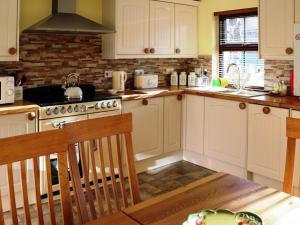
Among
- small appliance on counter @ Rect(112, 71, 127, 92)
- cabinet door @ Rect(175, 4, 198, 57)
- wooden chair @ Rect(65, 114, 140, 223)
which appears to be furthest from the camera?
cabinet door @ Rect(175, 4, 198, 57)

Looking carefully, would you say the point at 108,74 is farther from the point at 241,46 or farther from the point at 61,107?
the point at 241,46

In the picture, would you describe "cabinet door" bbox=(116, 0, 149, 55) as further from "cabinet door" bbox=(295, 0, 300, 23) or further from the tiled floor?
"cabinet door" bbox=(295, 0, 300, 23)

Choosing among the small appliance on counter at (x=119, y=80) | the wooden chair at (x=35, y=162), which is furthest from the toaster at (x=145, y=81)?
the wooden chair at (x=35, y=162)

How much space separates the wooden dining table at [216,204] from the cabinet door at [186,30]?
9.74 ft

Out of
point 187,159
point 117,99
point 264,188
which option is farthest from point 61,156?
point 187,159

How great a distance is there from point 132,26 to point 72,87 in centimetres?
103

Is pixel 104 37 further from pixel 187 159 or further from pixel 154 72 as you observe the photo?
pixel 187 159

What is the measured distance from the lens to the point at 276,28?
131 inches

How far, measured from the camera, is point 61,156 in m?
1.40

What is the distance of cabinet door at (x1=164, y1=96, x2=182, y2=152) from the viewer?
391 cm

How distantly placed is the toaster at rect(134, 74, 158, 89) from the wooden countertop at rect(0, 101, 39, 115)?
1.46 metres

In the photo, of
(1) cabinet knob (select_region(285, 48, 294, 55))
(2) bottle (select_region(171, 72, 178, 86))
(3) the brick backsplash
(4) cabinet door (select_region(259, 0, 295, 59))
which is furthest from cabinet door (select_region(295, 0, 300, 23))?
(3) the brick backsplash

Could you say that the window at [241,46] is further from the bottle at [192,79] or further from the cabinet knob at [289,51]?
the cabinet knob at [289,51]

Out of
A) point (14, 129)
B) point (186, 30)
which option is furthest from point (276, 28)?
point (14, 129)
